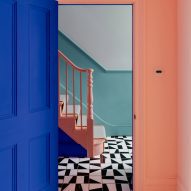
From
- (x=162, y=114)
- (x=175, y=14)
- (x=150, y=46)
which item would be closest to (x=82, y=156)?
(x=162, y=114)

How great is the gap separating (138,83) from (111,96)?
136 inches

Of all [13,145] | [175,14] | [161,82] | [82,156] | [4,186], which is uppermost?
[175,14]

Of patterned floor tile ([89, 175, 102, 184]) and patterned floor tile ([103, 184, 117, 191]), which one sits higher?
patterned floor tile ([89, 175, 102, 184])

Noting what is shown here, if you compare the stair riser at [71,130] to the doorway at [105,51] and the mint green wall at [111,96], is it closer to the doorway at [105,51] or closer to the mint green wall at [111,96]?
the doorway at [105,51]

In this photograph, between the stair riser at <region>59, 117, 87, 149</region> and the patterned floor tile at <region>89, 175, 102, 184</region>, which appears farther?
the stair riser at <region>59, 117, 87, 149</region>

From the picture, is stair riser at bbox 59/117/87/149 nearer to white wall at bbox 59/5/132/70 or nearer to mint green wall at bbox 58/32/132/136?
mint green wall at bbox 58/32/132/136

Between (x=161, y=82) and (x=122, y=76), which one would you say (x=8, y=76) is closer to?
(x=161, y=82)

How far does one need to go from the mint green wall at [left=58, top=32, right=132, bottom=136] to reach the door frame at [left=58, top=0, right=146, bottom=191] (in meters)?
3.40

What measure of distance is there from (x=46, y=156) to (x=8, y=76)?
3.06 ft

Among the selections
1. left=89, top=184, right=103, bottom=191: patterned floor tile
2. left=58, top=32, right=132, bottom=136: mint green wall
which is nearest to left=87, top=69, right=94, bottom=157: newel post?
left=89, top=184, right=103, bottom=191: patterned floor tile

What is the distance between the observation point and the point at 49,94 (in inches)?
114

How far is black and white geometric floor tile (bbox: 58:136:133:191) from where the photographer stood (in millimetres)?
3848

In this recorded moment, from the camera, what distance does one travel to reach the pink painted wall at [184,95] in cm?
293

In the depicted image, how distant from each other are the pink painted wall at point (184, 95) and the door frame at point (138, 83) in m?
0.39
